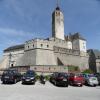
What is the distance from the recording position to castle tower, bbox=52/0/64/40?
67.0 m

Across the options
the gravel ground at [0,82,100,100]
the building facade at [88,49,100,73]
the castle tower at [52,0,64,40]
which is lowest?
the gravel ground at [0,82,100,100]

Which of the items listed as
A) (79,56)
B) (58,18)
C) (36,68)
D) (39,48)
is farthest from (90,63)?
(36,68)

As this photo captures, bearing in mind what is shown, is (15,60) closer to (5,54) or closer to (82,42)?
(5,54)

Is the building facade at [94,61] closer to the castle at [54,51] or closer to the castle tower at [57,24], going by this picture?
the castle at [54,51]

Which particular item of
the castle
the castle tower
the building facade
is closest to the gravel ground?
the castle

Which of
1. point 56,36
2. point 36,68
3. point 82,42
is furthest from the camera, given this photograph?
point 82,42

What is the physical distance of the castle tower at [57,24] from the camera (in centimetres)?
6700

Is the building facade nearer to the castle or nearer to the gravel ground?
the castle

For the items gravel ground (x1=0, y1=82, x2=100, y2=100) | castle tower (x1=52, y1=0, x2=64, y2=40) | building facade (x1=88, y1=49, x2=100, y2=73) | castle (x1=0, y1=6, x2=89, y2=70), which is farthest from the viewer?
building facade (x1=88, y1=49, x2=100, y2=73)

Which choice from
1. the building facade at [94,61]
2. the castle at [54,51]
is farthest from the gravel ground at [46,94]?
the building facade at [94,61]

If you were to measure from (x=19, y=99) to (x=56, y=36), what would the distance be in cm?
5529

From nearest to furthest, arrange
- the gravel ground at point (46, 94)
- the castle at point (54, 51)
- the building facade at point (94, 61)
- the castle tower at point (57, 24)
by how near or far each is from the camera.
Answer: the gravel ground at point (46, 94) < the castle at point (54, 51) < the castle tower at point (57, 24) < the building facade at point (94, 61)

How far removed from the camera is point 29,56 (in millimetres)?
57781

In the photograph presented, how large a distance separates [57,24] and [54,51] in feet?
38.2
